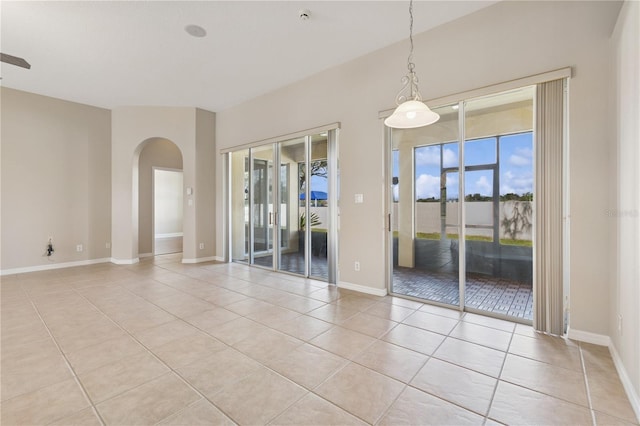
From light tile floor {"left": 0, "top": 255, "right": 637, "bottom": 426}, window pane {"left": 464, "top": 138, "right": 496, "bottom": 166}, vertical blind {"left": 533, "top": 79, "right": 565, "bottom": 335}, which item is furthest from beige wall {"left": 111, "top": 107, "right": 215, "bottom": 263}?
vertical blind {"left": 533, "top": 79, "right": 565, "bottom": 335}

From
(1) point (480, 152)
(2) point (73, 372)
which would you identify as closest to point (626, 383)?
(1) point (480, 152)

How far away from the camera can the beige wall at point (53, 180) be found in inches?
202

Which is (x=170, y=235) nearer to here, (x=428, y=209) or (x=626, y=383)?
(x=428, y=209)

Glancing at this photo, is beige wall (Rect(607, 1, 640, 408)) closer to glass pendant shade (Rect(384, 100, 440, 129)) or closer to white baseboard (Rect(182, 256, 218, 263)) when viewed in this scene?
glass pendant shade (Rect(384, 100, 440, 129))

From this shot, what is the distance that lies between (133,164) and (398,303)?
20.2 feet

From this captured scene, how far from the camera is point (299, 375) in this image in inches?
80.2

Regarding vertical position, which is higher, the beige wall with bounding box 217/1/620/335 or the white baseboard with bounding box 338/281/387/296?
the beige wall with bounding box 217/1/620/335

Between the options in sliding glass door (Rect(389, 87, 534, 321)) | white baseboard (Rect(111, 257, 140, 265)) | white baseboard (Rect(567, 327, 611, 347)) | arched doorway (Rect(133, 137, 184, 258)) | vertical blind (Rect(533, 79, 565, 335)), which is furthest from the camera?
arched doorway (Rect(133, 137, 184, 258))

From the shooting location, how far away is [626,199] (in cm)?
202

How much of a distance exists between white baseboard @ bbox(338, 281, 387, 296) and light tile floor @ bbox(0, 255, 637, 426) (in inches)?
8.5

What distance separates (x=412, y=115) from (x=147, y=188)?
7.05 metres

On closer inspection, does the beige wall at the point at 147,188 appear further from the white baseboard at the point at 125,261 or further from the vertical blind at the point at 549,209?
the vertical blind at the point at 549,209

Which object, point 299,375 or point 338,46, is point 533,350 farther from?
point 338,46

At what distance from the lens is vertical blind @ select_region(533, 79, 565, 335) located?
2.65 m
